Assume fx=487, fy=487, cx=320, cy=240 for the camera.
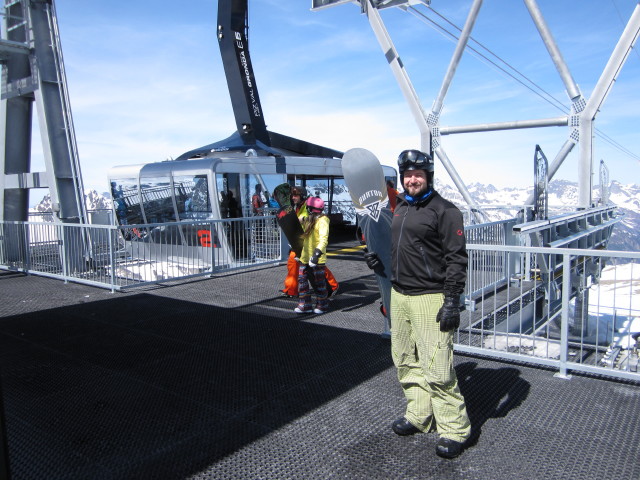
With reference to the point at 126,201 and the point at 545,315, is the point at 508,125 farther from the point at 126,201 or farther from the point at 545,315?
the point at 126,201

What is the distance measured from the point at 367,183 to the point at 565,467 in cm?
258

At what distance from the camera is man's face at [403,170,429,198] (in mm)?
3248

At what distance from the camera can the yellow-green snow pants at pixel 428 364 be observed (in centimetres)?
318

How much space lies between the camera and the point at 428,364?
3.21m

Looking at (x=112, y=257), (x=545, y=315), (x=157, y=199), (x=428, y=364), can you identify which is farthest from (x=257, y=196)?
Answer: (x=428, y=364)

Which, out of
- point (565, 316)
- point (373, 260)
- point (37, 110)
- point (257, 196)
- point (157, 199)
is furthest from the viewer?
point (157, 199)

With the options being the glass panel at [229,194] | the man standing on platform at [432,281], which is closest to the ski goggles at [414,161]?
the man standing on platform at [432,281]

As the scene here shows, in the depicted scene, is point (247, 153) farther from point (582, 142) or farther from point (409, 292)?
point (409, 292)

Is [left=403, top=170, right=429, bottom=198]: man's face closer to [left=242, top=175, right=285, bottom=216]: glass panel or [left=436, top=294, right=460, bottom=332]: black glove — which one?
[left=436, top=294, right=460, bottom=332]: black glove

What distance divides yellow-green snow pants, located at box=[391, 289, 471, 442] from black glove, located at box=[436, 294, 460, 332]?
11cm

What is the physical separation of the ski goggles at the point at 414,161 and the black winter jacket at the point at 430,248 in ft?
0.64

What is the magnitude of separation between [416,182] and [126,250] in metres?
8.26

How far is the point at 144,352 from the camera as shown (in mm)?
5332

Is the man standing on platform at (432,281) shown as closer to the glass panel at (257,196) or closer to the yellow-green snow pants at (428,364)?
the yellow-green snow pants at (428,364)
